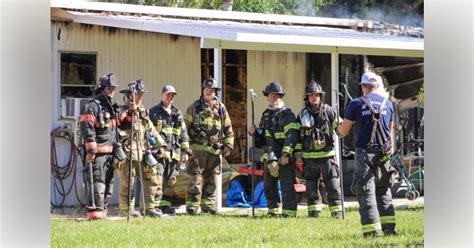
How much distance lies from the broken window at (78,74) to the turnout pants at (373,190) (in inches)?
226

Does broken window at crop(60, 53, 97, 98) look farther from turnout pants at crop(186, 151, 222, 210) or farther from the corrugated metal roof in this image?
turnout pants at crop(186, 151, 222, 210)

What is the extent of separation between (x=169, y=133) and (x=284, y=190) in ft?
6.29

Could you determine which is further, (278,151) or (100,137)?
(278,151)

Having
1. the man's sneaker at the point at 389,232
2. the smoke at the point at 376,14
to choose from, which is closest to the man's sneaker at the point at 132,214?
the man's sneaker at the point at 389,232

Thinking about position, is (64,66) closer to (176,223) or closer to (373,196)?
(176,223)

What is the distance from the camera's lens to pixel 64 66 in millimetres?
14102

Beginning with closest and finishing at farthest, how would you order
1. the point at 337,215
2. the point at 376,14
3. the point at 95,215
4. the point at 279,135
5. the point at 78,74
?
1. the point at 95,215
2. the point at 337,215
3. the point at 279,135
4. the point at 78,74
5. the point at 376,14

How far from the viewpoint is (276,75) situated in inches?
626

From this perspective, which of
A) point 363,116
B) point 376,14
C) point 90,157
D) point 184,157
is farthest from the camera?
point 376,14

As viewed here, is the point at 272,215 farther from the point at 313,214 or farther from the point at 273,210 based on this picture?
the point at 313,214

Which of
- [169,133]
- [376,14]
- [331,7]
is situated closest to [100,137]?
[169,133]
